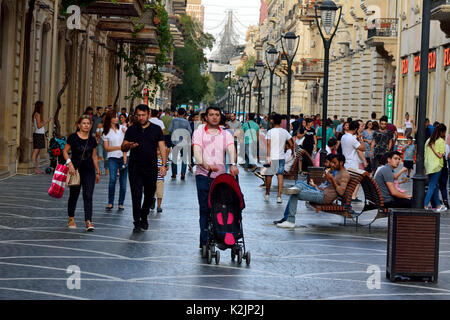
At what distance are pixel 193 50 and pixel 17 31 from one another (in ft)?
271

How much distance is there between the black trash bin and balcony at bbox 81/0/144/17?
20944 mm

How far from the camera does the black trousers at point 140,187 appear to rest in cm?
1348

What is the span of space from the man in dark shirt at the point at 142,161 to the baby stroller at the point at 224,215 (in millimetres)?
2414

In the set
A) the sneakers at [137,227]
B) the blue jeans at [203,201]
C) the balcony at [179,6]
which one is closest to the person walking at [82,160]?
the sneakers at [137,227]

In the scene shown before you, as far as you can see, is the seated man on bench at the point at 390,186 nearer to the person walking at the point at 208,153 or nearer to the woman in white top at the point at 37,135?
the person walking at the point at 208,153

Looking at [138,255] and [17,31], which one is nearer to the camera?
[138,255]

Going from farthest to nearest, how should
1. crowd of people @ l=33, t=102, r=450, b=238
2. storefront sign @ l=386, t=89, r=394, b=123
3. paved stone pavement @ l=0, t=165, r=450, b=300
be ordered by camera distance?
storefront sign @ l=386, t=89, r=394, b=123, crowd of people @ l=33, t=102, r=450, b=238, paved stone pavement @ l=0, t=165, r=450, b=300

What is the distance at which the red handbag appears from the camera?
13477 mm

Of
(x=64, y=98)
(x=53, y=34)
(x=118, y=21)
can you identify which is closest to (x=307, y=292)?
(x=53, y=34)

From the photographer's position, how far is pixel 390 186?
15.0m

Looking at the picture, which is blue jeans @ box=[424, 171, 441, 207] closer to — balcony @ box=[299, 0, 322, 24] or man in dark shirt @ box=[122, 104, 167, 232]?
man in dark shirt @ box=[122, 104, 167, 232]

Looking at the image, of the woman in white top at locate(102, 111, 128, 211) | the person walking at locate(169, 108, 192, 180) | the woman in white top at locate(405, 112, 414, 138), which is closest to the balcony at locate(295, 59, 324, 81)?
the woman in white top at locate(405, 112, 414, 138)
